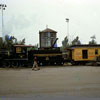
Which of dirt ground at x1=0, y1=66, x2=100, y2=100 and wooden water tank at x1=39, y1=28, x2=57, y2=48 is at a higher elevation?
wooden water tank at x1=39, y1=28, x2=57, y2=48

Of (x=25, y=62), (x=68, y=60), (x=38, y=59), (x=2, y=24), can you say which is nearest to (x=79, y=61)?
(x=68, y=60)

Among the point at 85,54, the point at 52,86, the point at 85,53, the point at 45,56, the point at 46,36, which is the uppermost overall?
the point at 46,36

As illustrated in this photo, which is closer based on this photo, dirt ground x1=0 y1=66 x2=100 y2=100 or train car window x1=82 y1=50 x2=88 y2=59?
dirt ground x1=0 y1=66 x2=100 y2=100

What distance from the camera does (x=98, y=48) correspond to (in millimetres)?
27641

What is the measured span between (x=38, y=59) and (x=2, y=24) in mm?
22639

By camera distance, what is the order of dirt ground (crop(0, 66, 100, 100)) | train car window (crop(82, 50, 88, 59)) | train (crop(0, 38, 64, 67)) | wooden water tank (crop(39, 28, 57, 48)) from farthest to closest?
wooden water tank (crop(39, 28, 57, 48)) → train car window (crop(82, 50, 88, 59)) → train (crop(0, 38, 64, 67)) → dirt ground (crop(0, 66, 100, 100))

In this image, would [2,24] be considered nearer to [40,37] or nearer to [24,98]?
[40,37]

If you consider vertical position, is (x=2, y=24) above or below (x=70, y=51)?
above

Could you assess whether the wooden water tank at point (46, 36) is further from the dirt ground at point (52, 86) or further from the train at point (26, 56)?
the dirt ground at point (52, 86)

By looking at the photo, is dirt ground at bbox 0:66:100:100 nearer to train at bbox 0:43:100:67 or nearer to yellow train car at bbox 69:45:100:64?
train at bbox 0:43:100:67

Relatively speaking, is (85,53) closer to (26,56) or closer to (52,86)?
(26,56)

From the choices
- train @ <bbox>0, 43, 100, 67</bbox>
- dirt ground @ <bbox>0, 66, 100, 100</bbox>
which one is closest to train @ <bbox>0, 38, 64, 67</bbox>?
train @ <bbox>0, 43, 100, 67</bbox>

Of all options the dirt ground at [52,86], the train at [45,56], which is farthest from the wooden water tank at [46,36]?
the dirt ground at [52,86]

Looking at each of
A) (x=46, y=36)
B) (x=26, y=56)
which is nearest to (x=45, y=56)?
(x=26, y=56)
